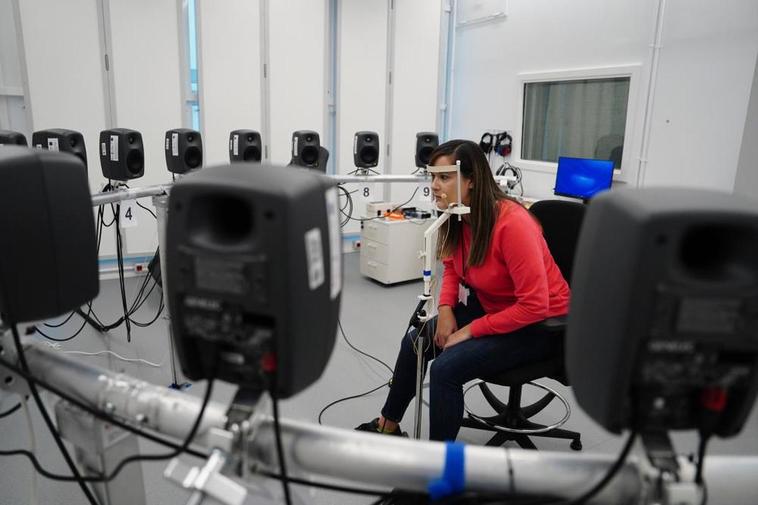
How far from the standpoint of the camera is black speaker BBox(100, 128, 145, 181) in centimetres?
227

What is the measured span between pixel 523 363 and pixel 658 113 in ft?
9.85

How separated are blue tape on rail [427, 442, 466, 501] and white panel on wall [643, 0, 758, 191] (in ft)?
12.2

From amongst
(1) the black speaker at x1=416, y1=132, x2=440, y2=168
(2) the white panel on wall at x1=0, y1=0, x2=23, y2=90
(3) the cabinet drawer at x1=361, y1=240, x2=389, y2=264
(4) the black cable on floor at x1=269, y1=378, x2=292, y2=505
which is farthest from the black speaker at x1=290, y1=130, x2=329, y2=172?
(4) the black cable on floor at x1=269, y1=378, x2=292, y2=505

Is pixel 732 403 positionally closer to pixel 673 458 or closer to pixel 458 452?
pixel 673 458

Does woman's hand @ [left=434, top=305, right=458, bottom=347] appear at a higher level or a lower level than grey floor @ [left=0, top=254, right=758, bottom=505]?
higher

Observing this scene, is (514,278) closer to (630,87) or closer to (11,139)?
(11,139)

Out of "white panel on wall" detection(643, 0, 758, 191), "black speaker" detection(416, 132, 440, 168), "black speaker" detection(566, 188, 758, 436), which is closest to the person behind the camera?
"black speaker" detection(566, 188, 758, 436)

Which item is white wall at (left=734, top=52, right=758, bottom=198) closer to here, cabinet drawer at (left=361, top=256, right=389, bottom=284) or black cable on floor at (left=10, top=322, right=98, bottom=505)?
cabinet drawer at (left=361, top=256, right=389, bottom=284)

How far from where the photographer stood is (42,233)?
0.73 meters

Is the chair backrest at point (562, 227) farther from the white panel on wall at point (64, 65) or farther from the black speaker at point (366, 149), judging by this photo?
the white panel on wall at point (64, 65)

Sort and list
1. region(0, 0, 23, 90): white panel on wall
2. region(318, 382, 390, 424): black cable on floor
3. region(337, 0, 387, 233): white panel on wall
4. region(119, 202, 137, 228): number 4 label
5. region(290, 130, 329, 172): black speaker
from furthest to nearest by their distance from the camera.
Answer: region(337, 0, 387, 233): white panel on wall, region(0, 0, 23, 90): white panel on wall, region(290, 130, 329, 172): black speaker, region(318, 382, 390, 424): black cable on floor, region(119, 202, 137, 228): number 4 label

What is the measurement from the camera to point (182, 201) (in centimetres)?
58

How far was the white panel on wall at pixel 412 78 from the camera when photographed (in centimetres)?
526

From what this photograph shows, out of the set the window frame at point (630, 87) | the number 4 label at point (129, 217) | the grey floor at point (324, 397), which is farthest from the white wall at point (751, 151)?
the number 4 label at point (129, 217)
